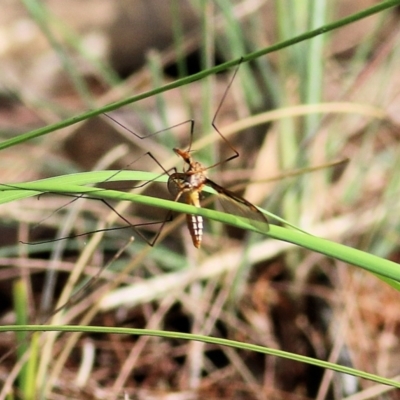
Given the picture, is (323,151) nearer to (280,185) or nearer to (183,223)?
(280,185)

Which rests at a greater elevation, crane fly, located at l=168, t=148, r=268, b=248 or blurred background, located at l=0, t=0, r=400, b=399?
blurred background, located at l=0, t=0, r=400, b=399

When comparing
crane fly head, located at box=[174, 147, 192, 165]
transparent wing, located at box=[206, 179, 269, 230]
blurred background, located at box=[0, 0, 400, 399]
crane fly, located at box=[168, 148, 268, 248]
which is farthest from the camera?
blurred background, located at box=[0, 0, 400, 399]

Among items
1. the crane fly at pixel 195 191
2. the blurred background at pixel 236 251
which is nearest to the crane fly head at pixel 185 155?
the crane fly at pixel 195 191

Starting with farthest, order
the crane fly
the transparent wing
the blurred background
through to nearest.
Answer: the blurred background
the crane fly
the transparent wing

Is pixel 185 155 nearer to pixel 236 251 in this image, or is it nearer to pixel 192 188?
pixel 192 188

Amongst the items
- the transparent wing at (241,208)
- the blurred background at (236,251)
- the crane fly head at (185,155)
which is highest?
the blurred background at (236,251)

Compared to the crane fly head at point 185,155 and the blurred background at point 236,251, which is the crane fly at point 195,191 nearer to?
the crane fly head at point 185,155

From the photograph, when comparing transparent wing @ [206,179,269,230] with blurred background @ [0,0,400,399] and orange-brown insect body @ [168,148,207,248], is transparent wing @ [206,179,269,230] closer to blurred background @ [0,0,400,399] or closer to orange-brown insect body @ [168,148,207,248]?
orange-brown insect body @ [168,148,207,248]

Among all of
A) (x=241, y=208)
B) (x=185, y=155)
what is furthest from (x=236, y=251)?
(x=241, y=208)

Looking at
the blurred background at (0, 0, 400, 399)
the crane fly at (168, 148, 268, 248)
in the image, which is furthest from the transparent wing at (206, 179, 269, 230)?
the blurred background at (0, 0, 400, 399)
